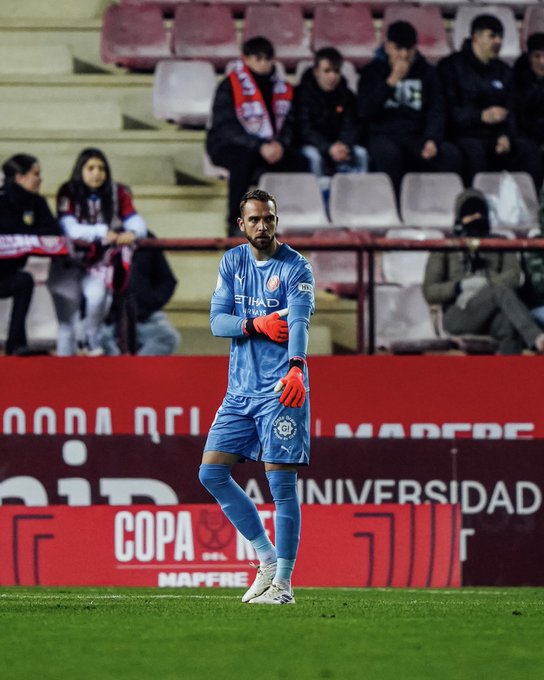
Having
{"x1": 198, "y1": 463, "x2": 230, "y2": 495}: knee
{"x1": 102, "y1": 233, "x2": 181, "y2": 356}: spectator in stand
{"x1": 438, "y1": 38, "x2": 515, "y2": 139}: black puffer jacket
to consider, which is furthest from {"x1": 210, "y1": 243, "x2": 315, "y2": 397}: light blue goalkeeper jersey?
{"x1": 438, "y1": 38, "x2": 515, "y2": 139}: black puffer jacket

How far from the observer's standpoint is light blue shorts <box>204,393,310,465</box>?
678cm

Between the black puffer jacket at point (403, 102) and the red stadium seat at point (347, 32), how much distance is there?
1.79 metres

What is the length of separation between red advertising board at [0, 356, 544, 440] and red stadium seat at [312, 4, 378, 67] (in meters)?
5.27

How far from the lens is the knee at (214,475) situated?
22.6ft

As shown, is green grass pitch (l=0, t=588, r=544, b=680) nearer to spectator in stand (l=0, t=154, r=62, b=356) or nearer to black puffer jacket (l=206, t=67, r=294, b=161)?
spectator in stand (l=0, t=154, r=62, b=356)

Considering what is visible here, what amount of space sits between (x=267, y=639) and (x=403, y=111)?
7.85m

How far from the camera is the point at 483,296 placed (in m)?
9.78

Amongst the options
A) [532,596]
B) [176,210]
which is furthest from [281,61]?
[532,596]

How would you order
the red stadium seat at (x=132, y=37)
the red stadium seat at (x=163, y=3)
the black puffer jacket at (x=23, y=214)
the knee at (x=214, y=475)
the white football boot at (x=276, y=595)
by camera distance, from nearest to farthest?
the white football boot at (x=276, y=595), the knee at (x=214, y=475), the black puffer jacket at (x=23, y=214), the red stadium seat at (x=132, y=37), the red stadium seat at (x=163, y=3)

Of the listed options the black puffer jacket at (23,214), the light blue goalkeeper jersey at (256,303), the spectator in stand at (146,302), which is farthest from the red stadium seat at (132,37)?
the light blue goalkeeper jersey at (256,303)

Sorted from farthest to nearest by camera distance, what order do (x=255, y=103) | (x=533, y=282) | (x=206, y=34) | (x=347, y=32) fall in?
(x=347, y=32), (x=206, y=34), (x=255, y=103), (x=533, y=282)

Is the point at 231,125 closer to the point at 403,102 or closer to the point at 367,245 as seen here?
the point at 403,102

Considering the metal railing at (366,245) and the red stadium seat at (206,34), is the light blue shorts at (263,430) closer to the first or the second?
the metal railing at (366,245)

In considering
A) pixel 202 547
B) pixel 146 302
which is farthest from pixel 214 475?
pixel 146 302
